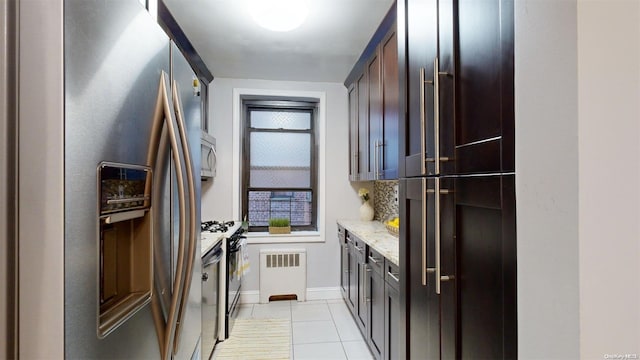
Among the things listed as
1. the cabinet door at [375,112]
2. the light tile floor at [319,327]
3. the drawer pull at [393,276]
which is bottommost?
the light tile floor at [319,327]

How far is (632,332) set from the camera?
0.43 m

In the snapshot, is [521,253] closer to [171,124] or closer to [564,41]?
[564,41]

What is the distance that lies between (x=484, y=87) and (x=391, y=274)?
4.17 ft

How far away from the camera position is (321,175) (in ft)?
11.7

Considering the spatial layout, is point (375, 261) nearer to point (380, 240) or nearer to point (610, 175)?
point (380, 240)

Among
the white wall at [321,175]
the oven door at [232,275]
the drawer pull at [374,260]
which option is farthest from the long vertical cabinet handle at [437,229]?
the white wall at [321,175]

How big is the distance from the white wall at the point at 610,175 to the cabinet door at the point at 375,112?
1986 millimetres

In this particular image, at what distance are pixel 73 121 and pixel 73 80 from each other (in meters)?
0.08

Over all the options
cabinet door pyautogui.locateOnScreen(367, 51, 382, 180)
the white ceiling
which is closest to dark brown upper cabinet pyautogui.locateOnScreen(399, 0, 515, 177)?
the white ceiling

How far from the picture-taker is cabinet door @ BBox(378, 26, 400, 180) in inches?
82.9

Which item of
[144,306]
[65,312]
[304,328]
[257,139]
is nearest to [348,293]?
[304,328]

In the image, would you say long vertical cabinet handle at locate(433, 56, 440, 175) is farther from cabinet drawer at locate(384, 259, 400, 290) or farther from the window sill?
the window sill

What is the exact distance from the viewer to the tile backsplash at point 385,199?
9.96ft

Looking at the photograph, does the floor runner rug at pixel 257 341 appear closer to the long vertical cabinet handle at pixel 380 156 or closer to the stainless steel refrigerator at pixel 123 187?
the stainless steel refrigerator at pixel 123 187
